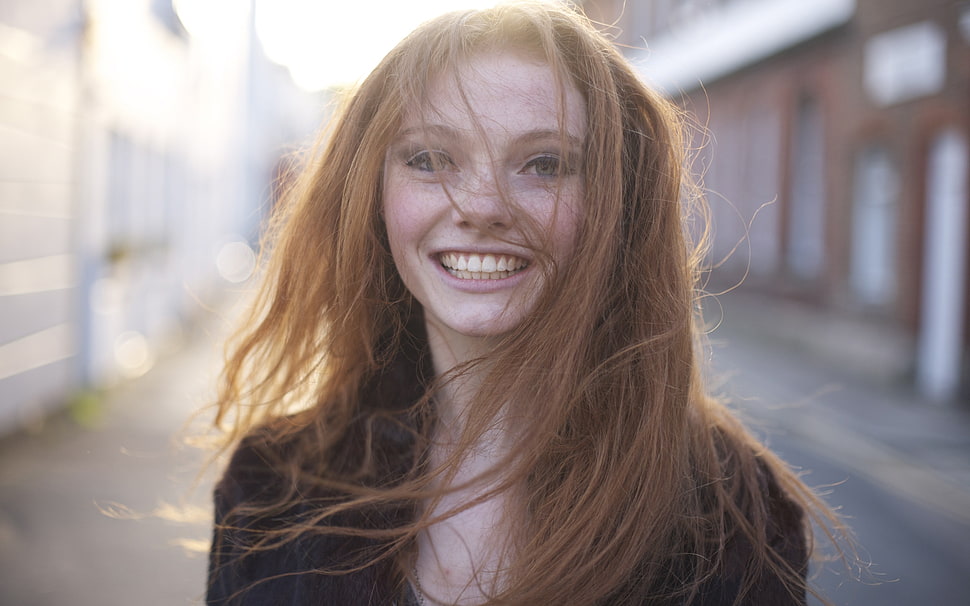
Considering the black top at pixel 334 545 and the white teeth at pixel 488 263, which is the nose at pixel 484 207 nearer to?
the white teeth at pixel 488 263

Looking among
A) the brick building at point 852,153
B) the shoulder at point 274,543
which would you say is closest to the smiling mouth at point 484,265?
the shoulder at point 274,543

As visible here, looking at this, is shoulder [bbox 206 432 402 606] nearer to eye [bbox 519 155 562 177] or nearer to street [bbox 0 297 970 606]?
street [bbox 0 297 970 606]

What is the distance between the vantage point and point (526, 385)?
5.27 ft

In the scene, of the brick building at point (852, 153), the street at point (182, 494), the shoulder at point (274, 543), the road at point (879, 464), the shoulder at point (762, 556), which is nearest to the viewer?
the shoulder at point (762, 556)

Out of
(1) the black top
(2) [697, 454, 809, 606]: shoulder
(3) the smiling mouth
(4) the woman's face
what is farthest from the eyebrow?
(2) [697, 454, 809, 606]: shoulder

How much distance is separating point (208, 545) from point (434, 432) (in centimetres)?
67

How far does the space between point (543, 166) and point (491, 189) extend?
0.42ft

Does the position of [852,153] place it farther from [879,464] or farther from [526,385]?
[526,385]

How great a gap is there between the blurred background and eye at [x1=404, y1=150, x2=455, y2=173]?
35cm

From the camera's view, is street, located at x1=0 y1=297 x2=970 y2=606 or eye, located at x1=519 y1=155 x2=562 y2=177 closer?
eye, located at x1=519 y1=155 x2=562 y2=177

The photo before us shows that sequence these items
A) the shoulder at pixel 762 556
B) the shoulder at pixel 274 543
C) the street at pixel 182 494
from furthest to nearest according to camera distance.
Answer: the street at pixel 182 494
the shoulder at pixel 274 543
the shoulder at pixel 762 556

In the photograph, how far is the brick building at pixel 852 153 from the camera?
33.6 ft

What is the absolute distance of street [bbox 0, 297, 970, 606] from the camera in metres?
3.88

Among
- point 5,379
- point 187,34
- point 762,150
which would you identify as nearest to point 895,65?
point 762,150
